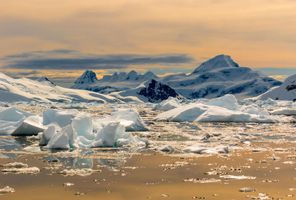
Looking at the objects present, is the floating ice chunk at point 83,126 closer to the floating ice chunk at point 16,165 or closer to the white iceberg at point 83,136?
the white iceberg at point 83,136

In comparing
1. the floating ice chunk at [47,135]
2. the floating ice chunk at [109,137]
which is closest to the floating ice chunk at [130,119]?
the floating ice chunk at [109,137]

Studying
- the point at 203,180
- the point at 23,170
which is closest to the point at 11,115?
the point at 23,170

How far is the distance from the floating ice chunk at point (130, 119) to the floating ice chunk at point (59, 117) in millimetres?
3684

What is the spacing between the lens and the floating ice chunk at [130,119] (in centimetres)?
3459

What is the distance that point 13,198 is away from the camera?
42.9 ft

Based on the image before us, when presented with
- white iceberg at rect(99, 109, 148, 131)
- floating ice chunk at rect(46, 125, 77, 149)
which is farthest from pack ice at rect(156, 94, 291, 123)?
floating ice chunk at rect(46, 125, 77, 149)

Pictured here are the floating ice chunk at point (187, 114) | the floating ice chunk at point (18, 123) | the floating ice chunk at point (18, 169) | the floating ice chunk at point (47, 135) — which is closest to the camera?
the floating ice chunk at point (18, 169)

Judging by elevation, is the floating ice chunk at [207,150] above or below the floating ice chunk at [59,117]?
below

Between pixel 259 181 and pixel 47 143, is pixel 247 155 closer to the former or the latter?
pixel 259 181

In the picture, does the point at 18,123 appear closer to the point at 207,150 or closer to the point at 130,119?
the point at 130,119

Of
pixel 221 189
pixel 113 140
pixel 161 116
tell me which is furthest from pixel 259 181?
pixel 161 116

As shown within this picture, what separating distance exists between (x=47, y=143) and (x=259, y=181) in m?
12.6

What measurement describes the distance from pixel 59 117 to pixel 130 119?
5.84 meters

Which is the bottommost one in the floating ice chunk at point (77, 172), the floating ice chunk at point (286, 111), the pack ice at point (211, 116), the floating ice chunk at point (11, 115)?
the floating ice chunk at point (286, 111)
